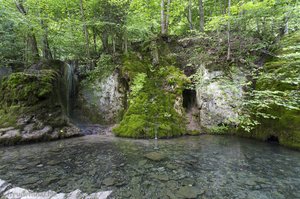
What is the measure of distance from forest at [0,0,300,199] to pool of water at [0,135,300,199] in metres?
0.04

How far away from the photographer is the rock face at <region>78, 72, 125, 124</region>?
1065 cm

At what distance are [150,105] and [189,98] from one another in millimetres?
2831

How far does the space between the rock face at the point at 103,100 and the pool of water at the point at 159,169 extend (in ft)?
11.7

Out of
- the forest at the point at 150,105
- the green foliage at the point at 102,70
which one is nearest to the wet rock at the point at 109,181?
the forest at the point at 150,105

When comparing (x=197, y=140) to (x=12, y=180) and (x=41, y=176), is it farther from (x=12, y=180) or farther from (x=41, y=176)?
(x=12, y=180)

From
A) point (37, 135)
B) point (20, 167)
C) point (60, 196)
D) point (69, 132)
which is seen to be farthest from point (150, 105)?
point (60, 196)

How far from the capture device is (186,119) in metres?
9.12

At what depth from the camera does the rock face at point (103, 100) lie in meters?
10.6

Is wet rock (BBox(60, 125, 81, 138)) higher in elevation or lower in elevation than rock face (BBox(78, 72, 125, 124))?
lower

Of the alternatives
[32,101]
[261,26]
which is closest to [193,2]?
[261,26]

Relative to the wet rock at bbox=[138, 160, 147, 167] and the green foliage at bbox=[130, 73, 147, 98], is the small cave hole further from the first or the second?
the green foliage at bbox=[130, 73, 147, 98]

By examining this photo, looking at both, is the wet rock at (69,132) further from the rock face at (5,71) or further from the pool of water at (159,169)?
the rock face at (5,71)

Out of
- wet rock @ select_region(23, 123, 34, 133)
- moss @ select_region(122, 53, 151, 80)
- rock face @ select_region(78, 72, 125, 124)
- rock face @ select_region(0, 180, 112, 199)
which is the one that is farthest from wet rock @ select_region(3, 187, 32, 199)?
moss @ select_region(122, 53, 151, 80)

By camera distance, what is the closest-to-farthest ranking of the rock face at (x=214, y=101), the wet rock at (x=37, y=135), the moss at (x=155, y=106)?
the wet rock at (x=37, y=135) → the moss at (x=155, y=106) → the rock face at (x=214, y=101)
